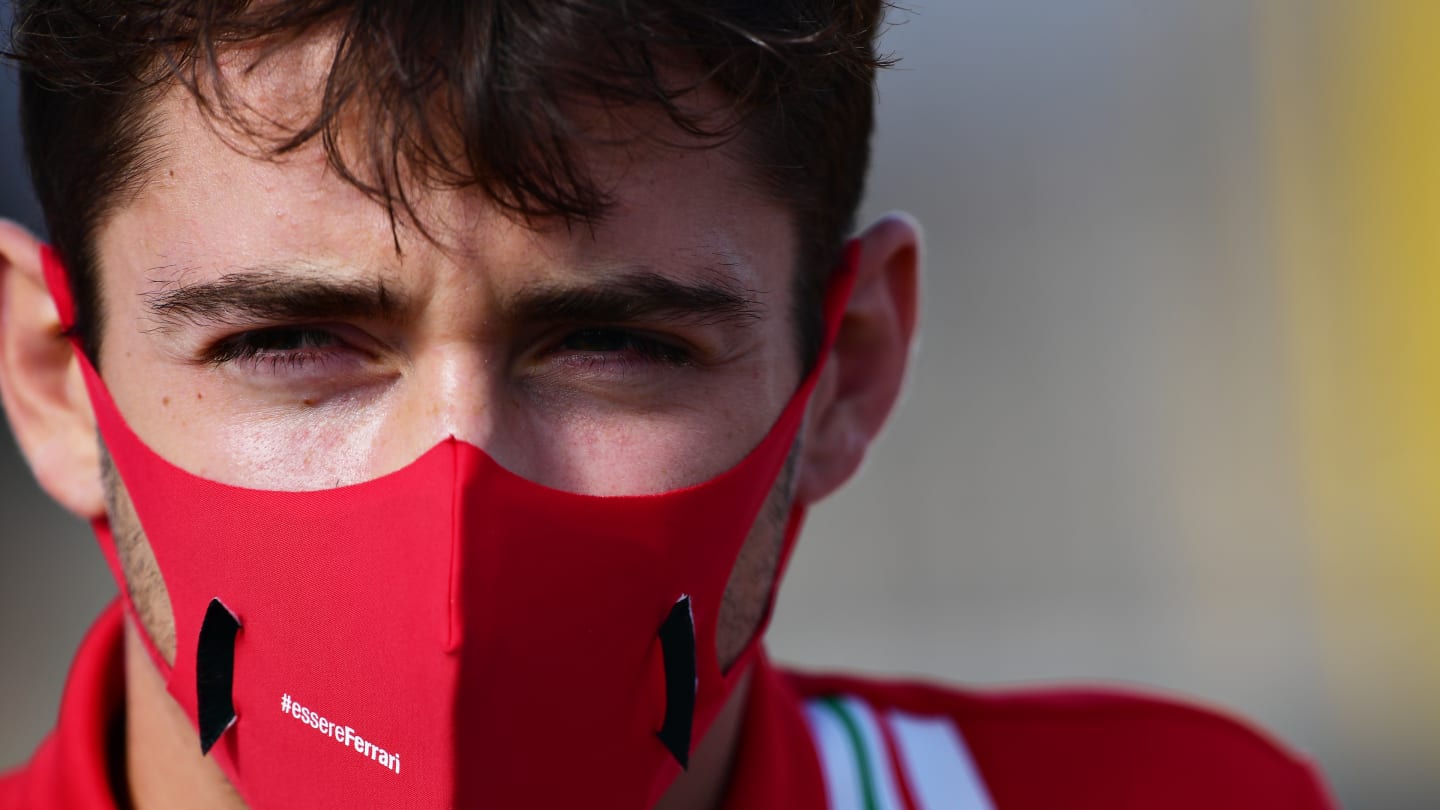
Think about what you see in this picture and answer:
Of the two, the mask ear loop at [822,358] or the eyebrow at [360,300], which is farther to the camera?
the mask ear loop at [822,358]

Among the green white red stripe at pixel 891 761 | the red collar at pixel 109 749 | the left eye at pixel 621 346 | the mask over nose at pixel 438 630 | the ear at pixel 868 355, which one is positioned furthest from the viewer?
the green white red stripe at pixel 891 761

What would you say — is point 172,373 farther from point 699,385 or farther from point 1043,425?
point 1043,425

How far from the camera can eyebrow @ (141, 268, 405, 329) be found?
1.69 metres

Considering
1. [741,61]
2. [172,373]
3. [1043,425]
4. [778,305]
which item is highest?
[741,61]

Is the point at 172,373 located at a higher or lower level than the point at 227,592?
higher

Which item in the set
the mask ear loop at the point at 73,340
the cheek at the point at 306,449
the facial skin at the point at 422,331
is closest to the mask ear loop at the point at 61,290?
the mask ear loop at the point at 73,340

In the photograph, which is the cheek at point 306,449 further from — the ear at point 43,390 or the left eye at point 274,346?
the ear at point 43,390

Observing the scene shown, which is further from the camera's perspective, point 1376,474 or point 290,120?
point 1376,474

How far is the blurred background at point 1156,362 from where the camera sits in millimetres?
6754

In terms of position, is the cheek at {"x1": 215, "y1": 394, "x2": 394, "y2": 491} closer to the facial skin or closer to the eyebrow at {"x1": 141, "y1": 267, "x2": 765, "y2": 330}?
the facial skin

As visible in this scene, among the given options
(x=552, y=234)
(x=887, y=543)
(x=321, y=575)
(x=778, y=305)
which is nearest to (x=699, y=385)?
(x=778, y=305)

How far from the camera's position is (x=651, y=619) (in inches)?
68.7

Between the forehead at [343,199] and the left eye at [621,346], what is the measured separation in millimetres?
104

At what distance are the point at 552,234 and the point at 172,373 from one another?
19.2 inches
